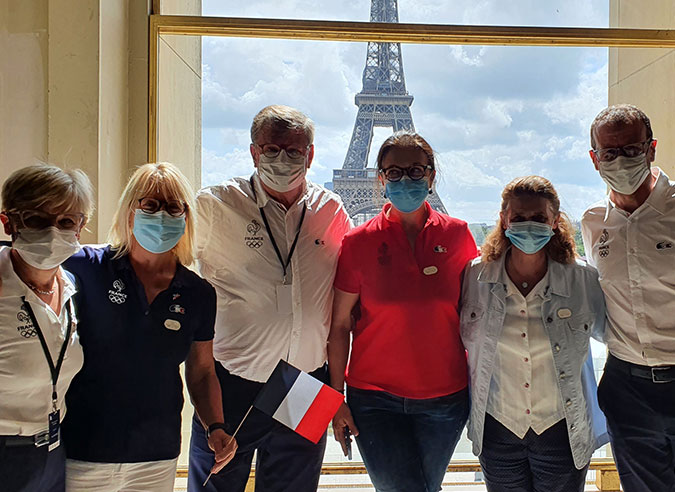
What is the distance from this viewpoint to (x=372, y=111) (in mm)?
3232

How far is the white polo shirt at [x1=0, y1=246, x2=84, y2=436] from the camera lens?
1.32 m

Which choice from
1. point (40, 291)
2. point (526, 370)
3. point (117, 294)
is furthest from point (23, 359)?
point (526, 370)

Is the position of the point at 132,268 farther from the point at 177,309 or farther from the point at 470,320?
the point at 470,320

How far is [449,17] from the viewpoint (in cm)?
302

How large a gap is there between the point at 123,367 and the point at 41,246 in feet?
1.24

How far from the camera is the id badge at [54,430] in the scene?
1373mm

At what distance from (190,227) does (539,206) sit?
1.10 meters

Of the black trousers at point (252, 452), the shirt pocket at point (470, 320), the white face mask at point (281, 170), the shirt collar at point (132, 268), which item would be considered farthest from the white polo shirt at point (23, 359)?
the shirt pocket at point (470, 320)

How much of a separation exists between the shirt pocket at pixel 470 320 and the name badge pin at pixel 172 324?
3.13ft

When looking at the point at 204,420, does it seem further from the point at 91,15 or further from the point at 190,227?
the point at 91,15

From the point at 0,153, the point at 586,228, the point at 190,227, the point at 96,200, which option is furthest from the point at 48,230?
the point at 586,228

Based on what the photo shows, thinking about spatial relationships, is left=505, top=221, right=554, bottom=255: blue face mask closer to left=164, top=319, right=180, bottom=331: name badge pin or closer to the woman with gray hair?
left=164, top=319, right=180, bottom=331: name badge pin

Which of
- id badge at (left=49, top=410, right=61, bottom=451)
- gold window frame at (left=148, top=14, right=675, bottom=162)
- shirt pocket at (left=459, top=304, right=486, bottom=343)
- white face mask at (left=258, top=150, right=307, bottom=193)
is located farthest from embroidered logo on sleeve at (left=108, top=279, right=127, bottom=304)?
gold window frame at (left=148, top=14, right=675, bottom=162)

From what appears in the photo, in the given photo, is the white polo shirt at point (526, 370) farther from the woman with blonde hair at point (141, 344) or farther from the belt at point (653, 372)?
the woman with blonde hair at point (141, 344)
